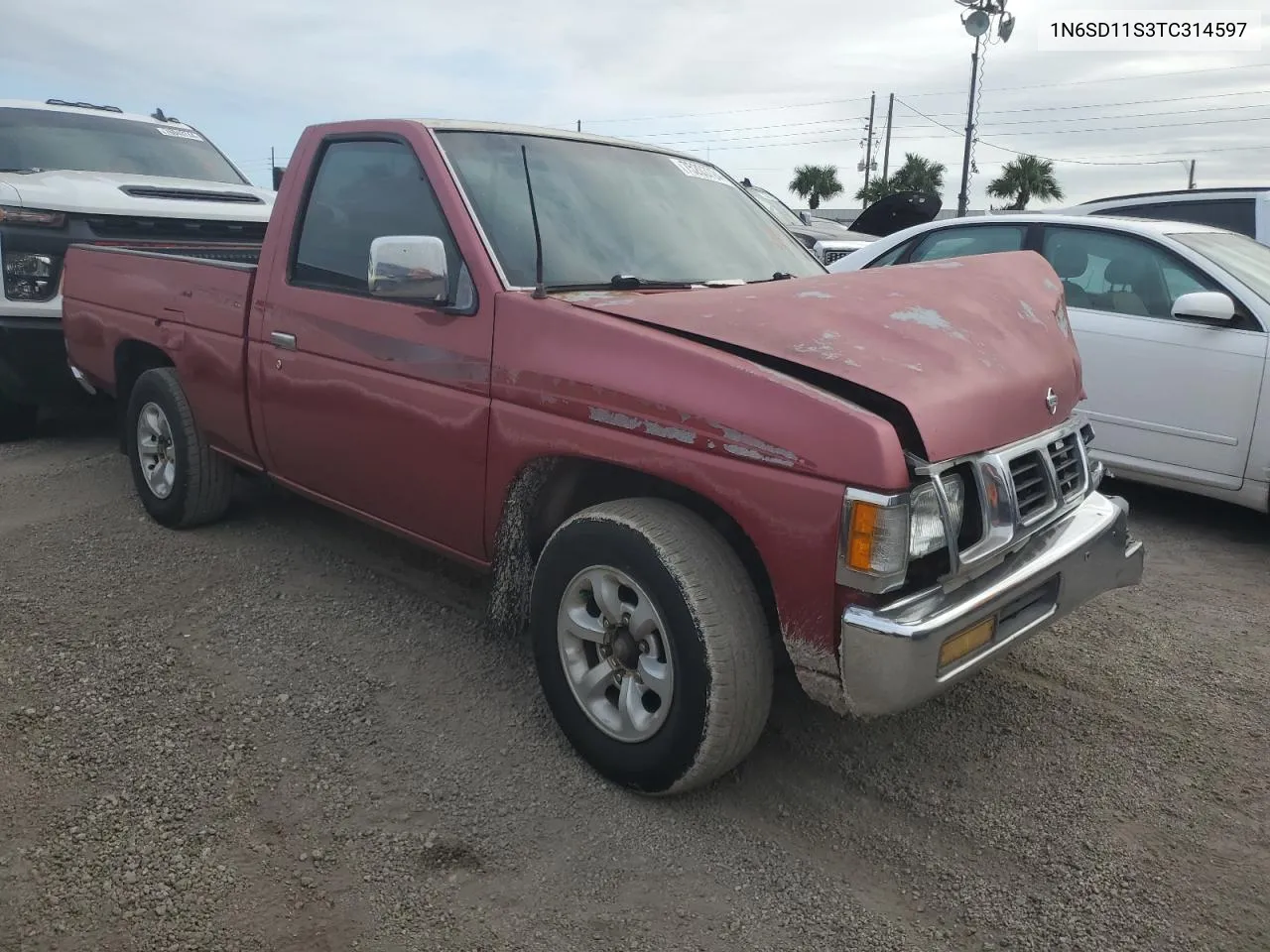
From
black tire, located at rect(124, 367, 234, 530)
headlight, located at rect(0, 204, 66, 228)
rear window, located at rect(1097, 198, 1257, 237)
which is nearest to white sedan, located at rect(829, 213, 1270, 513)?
rear window, located at rect(1097, 198, 1257, 237)

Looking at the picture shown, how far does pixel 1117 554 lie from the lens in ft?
10.2

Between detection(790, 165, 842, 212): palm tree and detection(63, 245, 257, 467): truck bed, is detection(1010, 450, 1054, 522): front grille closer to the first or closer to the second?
detection(63, 245, 257, 467): truck bed

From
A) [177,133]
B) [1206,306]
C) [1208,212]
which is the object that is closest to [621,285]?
[1206,306]

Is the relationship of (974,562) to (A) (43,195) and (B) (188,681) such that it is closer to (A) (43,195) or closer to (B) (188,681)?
(B) (188,681)

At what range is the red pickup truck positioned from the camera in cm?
242

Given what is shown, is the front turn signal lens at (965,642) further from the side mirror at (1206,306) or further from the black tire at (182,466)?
the black tire at (182,466)

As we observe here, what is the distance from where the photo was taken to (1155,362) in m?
5.14

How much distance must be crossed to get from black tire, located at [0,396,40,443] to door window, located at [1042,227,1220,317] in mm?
6376

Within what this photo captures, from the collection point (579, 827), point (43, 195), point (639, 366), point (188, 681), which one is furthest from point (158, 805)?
point (43, 195)

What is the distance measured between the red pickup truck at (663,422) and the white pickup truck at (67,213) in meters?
2.62

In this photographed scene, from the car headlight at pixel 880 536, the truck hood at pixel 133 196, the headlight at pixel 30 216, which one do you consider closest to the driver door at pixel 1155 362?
the car headlight at pixel 880 536

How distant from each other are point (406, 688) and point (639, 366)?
1.47 meters

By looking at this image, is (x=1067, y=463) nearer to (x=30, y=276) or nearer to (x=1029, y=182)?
(x=30, y=276)

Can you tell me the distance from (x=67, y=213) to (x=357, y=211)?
3.45m
